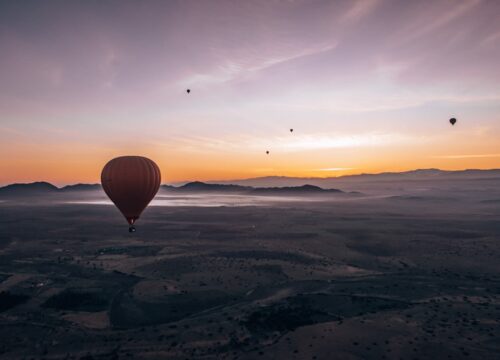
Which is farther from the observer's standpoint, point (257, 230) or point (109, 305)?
point (257, 230)

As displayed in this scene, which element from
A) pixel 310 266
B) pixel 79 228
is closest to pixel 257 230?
pixel 310 266

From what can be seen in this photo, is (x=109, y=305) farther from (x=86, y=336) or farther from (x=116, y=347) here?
(x=116, y=347)

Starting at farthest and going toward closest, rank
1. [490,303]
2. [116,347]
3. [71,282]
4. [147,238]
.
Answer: [147,238], [71,282], [490,303], [116,347]

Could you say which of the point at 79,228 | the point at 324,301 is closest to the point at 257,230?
the point at 79,228

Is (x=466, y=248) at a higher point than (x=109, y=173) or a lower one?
lower

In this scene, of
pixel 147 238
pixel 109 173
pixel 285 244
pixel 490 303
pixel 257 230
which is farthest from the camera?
pixel 257 230

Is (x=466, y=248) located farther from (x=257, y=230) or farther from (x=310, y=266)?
(x=257, y=230)
